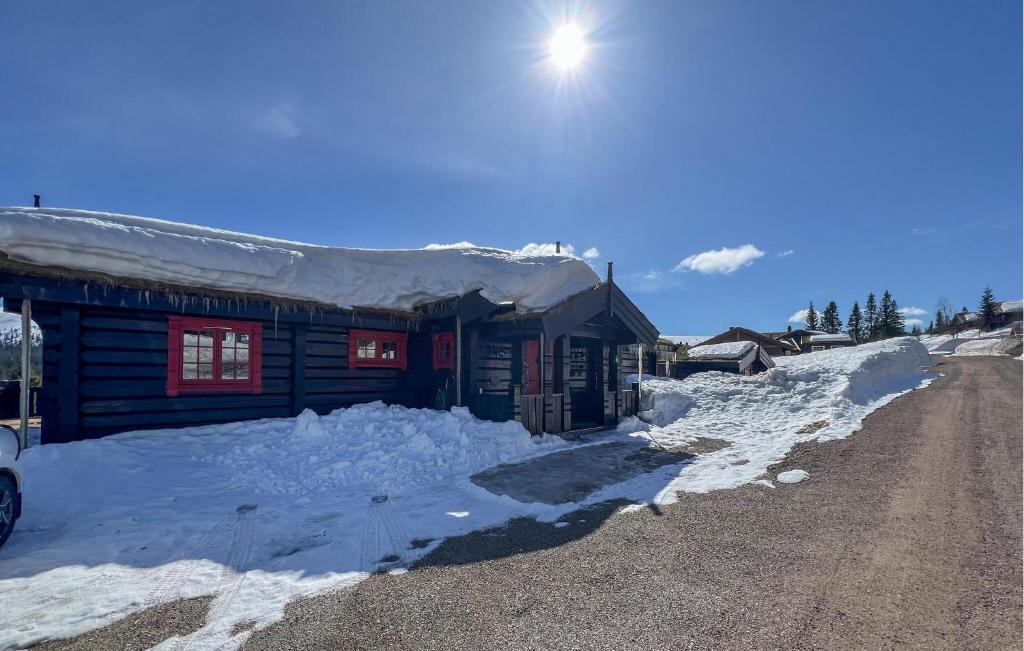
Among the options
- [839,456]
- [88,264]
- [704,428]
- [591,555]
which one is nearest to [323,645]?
[591,555]

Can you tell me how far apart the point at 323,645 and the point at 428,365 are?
978 cm

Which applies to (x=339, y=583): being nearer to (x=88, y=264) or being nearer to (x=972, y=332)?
(x=88, y=264)

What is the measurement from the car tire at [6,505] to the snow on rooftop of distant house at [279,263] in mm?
4401

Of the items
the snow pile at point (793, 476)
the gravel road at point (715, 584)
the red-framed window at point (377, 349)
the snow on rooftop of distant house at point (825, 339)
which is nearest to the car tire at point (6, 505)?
the gravel road at point (715, 584)

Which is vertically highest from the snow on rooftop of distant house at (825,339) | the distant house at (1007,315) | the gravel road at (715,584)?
the distant house at (1007,315)

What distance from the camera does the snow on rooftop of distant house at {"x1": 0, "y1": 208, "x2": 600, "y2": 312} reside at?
7.82m

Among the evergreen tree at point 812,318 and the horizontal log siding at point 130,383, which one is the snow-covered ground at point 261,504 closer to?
the horizontal log siding at point 130,383

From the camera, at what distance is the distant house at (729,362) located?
27578mm

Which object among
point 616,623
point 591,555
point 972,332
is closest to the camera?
point 616,623

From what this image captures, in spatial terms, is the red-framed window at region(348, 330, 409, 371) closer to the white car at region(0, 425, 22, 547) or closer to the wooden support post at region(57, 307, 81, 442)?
the wooden support post at region(57, 307, 81, 442)

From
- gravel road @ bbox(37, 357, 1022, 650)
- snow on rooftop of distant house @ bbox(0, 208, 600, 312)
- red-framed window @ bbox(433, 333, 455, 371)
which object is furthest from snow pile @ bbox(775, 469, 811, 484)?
red-framed window @ bbox(433, 333, 455, 371)

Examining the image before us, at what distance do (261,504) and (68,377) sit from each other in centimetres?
467

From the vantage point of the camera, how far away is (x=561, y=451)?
10.2 meters

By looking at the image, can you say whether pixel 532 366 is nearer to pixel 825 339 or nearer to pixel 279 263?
pixel 279 263
